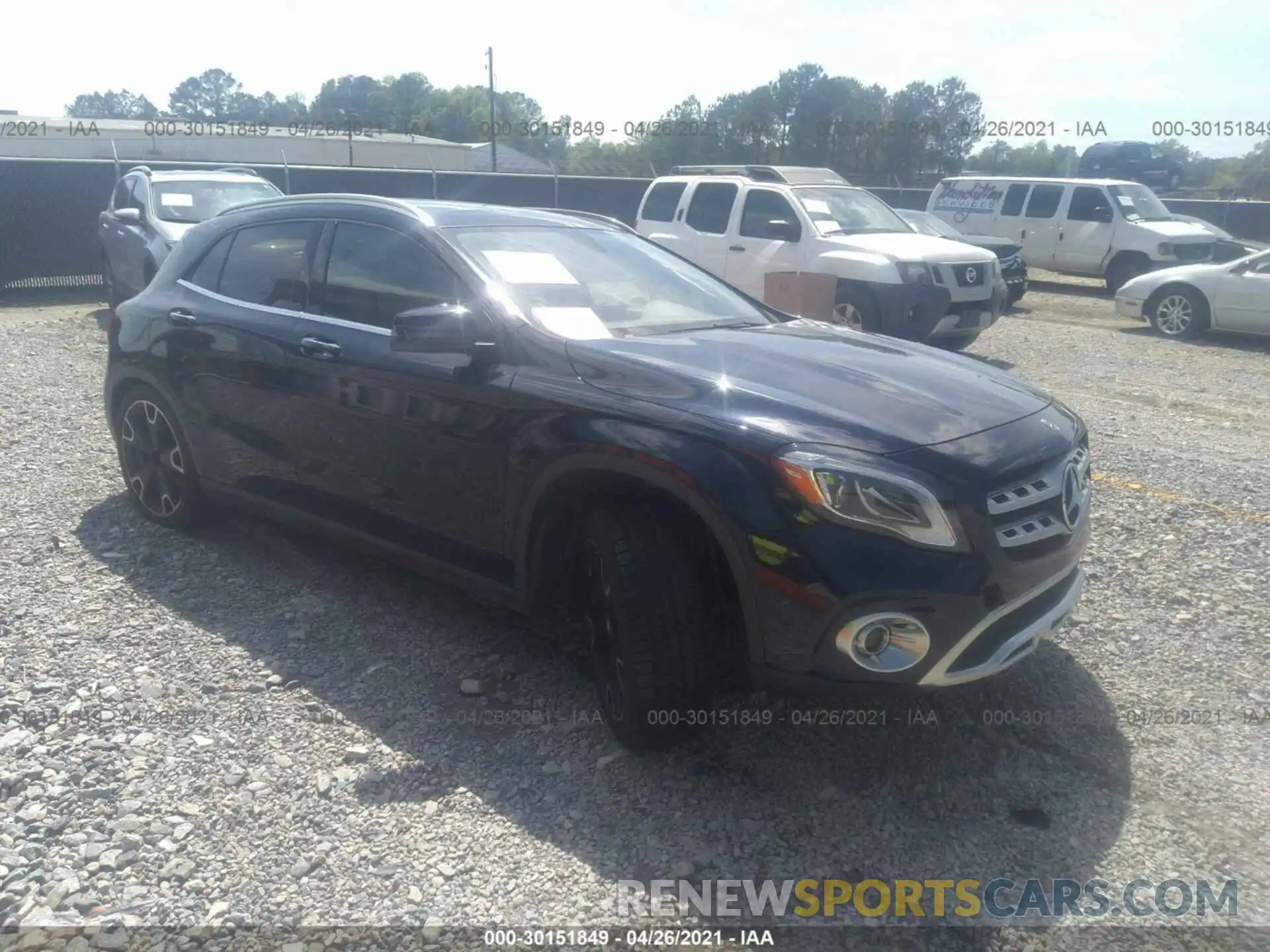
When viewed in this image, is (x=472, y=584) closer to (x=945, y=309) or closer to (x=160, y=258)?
(x=945, y=309)

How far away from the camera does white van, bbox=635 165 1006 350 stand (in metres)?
10.3

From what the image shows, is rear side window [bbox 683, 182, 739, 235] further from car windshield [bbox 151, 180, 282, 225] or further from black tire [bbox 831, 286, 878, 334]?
car windshield [bbox 151, 180, 282, 225]

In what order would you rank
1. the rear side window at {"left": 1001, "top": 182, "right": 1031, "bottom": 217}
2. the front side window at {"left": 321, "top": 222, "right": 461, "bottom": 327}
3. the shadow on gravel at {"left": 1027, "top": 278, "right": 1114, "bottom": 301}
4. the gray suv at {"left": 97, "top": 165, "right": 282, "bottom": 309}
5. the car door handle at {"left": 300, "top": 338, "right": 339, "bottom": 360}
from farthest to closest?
the rear side window at {"left": 1001, "top": 182, "right": 1031, "bottom": 217} → the shadow on gravel at {"left": 1027, "top": 278, "right": 1114, "bottom": 301} → the gray suv at {"left": 97, "top": 165, "right": 282, "bottom": 309} → the car door handle at {"left": 300, "top": 338, "right": 339, "bottom": 360} → the front side window at {"left": 321, "top": 222, "right": 461, "bottom": 327}

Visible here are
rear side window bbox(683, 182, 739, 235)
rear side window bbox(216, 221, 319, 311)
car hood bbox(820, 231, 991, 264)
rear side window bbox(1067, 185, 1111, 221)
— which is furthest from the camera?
rear side window bbox(1067, 185, 1111, 221)

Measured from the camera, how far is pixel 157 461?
5262mm

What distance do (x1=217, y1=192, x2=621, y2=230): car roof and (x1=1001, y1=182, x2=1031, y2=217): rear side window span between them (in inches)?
632

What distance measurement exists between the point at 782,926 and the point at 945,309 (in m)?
8.49

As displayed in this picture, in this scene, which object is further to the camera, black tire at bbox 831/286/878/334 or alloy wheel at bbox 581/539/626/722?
black tire at bbox 831/286/878/334

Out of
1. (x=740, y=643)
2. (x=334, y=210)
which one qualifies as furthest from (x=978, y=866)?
(x=334, y=210)

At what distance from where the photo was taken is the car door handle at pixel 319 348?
420 centimetres

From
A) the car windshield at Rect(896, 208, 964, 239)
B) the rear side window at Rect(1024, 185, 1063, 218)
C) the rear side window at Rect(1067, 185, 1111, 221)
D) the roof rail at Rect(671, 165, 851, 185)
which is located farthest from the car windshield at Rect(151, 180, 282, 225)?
the rear side window at Rect(1067, 185, 1111, 221)

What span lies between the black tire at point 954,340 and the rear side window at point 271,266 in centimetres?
735

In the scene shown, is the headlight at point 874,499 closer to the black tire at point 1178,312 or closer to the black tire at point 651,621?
the black tire at point 651,621

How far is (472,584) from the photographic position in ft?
12.6
